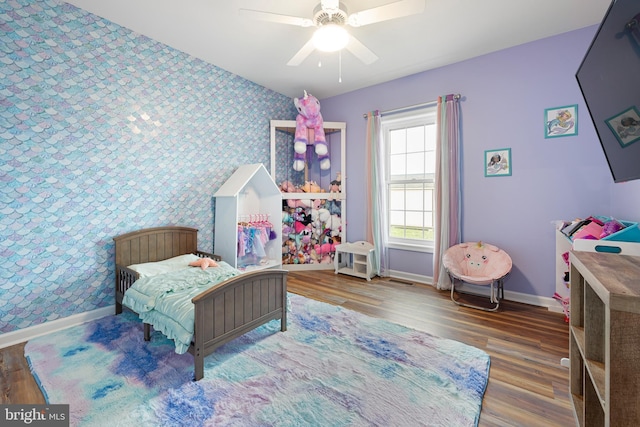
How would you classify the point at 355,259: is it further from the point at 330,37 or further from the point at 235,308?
the point at 330,37

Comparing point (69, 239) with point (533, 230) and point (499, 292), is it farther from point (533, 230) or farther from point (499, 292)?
point (533, 230)

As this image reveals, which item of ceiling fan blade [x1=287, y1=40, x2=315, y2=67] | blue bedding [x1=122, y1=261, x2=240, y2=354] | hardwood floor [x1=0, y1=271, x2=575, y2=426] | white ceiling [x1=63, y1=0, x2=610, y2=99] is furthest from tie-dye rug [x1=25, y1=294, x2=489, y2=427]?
white ceiling [x1=63, y1=0, x2=610, y2=99]

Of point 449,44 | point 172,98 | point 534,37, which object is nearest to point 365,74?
point 449,44

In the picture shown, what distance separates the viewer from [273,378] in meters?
1.72

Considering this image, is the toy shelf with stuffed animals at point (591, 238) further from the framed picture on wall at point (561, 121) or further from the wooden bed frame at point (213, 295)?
the wooden bed frame at point (213, 295)

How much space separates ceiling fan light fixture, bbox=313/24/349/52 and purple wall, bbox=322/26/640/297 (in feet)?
5.66

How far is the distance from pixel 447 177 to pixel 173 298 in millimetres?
3132

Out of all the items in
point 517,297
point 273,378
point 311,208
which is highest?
point 311,208

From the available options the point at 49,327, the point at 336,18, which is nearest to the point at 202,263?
the point at 49,327

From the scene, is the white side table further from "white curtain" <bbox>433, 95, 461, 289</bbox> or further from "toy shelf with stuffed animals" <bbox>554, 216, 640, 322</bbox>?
"toy shelf with stuffed animals" <bbox>554, 216, 640, 322</bbox>

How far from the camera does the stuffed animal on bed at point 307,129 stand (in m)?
4.10

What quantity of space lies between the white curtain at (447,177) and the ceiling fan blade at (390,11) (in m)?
1.58

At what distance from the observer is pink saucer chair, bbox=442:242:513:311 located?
9.39 ft

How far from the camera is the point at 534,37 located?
9.23 ft
